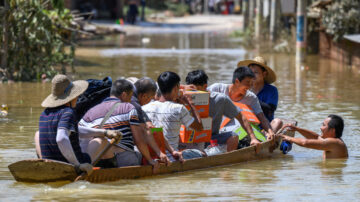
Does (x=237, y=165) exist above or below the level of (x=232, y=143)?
below

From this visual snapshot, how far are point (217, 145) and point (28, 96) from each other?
695cm

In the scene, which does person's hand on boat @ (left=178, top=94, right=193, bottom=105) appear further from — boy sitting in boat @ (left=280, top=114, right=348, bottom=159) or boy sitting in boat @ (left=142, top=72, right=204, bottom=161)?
boy sitting in boat @ (left=280, top=114, right=348, bottom=159)

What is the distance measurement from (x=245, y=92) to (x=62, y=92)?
9.71ft

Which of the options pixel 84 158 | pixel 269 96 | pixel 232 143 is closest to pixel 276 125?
pixel 269 96

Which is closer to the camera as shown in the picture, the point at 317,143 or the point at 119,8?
the point at 317,143

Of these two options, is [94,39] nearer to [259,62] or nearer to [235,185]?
[259,62]

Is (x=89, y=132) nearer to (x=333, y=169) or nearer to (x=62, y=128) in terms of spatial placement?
(x=62, y=128)

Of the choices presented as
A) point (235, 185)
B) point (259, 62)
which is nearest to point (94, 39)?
point (259, 62)

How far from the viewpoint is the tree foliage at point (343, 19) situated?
22.9m

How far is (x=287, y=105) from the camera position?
583 inches

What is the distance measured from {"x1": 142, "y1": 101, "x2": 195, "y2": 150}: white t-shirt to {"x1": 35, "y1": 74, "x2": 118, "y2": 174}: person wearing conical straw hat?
3.04 ft

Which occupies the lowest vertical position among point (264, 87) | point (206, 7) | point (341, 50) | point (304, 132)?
point (206, 7)

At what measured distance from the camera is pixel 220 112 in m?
9.40

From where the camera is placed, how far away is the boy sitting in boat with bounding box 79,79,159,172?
8008mm
